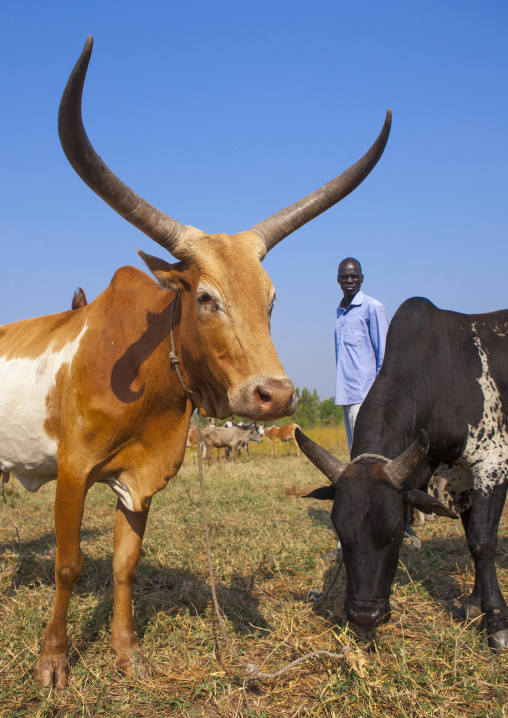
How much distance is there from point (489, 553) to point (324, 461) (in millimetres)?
1279

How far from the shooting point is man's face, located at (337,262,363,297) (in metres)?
5.38

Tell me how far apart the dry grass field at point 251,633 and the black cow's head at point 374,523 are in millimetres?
236

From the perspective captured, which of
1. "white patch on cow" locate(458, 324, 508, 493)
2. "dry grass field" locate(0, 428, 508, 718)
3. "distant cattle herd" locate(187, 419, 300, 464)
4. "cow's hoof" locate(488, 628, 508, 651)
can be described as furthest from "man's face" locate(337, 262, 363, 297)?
"distant cattle herd" locate(187, 419, 300, 464)

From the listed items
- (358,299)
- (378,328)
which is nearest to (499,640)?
(378,328)

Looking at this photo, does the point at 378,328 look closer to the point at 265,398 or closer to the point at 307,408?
the point at 265,398

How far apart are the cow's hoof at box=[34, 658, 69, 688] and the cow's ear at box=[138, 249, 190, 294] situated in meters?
2.06

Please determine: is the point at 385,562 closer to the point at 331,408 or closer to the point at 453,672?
the point at 453,672

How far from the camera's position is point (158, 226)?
8.62 feet

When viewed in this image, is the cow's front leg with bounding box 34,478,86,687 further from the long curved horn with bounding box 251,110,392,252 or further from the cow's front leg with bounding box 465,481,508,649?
the cow's front leg with bounding box 465,481,508,649

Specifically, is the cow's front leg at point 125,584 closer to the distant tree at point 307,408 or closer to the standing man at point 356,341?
the standing man at point 356,341

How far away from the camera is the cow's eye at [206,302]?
99.4 inches

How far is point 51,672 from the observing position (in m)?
2.85

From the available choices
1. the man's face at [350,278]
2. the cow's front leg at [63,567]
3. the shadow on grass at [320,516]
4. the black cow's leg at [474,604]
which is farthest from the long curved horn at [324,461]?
the shadow on grass at [320,516]

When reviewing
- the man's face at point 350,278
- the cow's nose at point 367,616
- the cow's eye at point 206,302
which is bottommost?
the cow's nose at point 367,616
